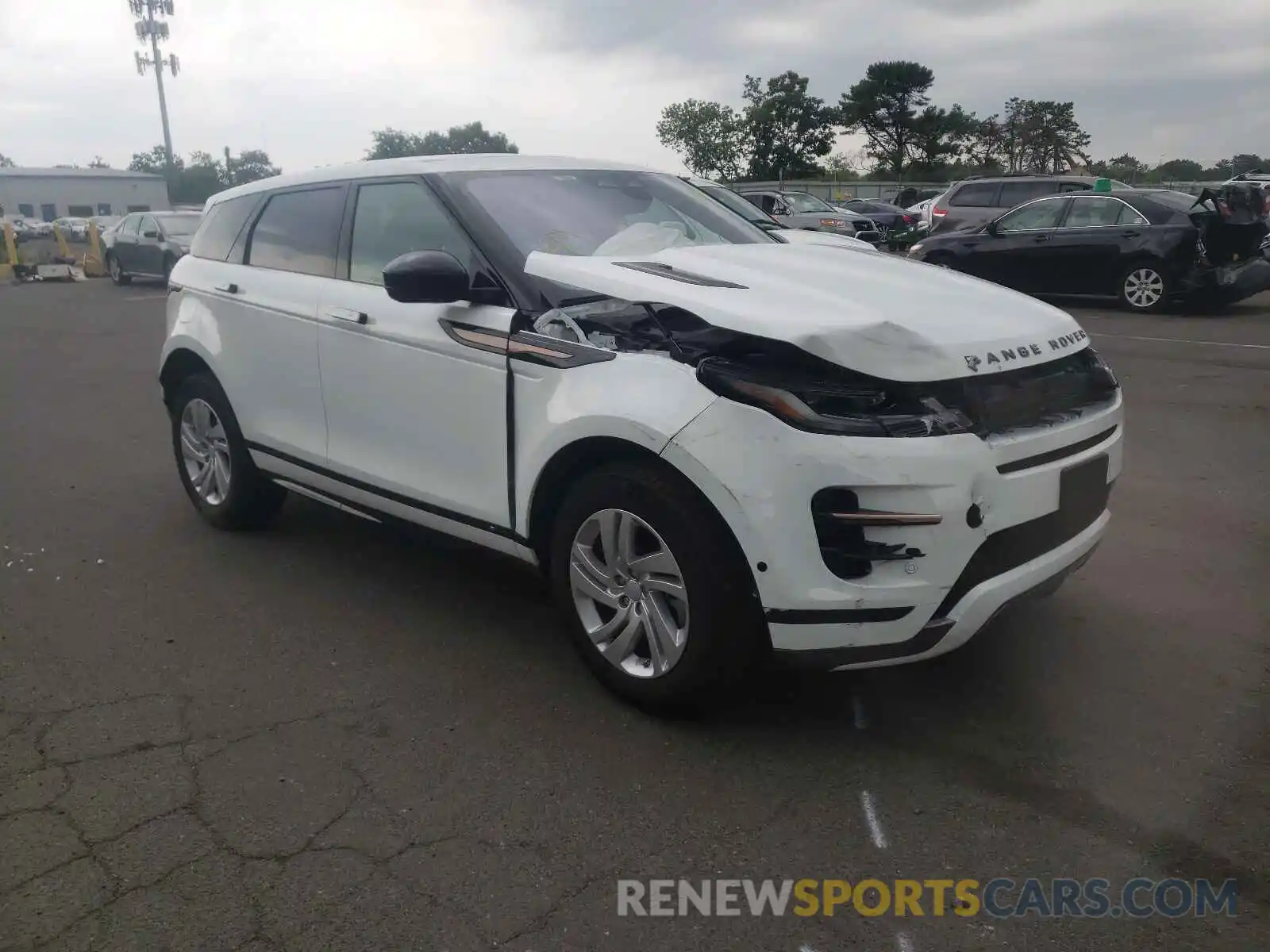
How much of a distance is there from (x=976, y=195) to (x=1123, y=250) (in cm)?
565

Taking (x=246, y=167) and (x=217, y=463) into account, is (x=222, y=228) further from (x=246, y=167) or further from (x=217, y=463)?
(x=246, y=167)

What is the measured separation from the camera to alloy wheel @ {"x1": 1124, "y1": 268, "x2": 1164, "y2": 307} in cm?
1295

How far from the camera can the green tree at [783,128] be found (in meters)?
69.8

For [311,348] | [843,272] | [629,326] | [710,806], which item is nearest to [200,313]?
[311,348]

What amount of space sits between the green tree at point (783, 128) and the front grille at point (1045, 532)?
68.7m

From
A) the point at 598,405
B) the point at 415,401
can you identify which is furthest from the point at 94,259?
the point at 598,405

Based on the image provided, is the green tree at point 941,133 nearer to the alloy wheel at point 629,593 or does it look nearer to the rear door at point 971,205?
the rear door at point 971,205

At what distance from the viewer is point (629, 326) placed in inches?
127

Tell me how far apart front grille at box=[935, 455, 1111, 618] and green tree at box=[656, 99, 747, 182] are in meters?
69.4

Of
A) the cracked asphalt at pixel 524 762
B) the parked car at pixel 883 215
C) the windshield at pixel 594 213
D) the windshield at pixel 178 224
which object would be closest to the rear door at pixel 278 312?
the cracked asphalt at pixel 524 762

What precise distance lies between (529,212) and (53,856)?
2.50 metres

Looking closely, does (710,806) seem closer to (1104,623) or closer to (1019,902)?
(1019,902)

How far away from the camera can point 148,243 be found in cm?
2080

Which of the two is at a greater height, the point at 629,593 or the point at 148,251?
the point at 629,593
